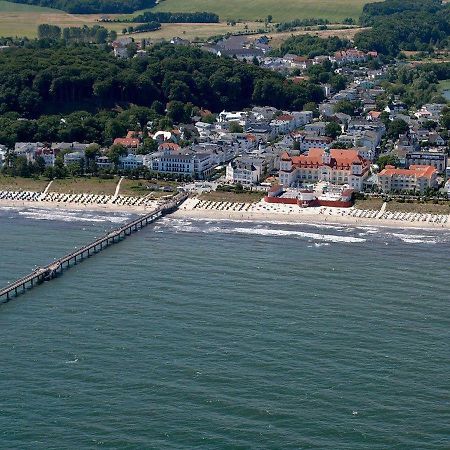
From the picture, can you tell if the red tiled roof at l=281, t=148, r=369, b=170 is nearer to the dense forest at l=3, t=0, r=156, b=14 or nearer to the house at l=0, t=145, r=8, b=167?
the house at l=0, t=145, r=8, b=167

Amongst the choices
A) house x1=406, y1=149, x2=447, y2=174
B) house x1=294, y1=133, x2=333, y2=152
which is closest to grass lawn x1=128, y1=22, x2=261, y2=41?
house x1=294, y1=133, x2=333, y2=152

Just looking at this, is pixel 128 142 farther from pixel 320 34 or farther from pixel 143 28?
pixel 143 28

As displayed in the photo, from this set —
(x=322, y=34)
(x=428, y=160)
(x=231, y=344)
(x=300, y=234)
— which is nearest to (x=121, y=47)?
(x=322, y=34)

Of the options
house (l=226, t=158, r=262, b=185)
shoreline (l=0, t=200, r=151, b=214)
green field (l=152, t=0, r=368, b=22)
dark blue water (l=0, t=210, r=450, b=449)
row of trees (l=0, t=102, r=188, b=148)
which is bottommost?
dark blue water (l=0, t=210, r=450, b=449)

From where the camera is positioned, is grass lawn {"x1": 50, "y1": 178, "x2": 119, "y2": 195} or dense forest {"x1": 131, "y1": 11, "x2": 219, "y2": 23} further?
dense forest {"x1": 131, "y1": 11, "x2": 219, "y2": 23}

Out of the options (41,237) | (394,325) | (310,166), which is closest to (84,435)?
(394,325)

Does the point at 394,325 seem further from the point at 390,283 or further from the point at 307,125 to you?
the point at 307,125

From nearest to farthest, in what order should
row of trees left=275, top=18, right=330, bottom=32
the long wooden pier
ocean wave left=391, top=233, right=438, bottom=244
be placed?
the long wooden pier → ocean wave left=391, top=233, right=438, bottom=244 → row of trees left=275, top=18, right=330, bottom=32
